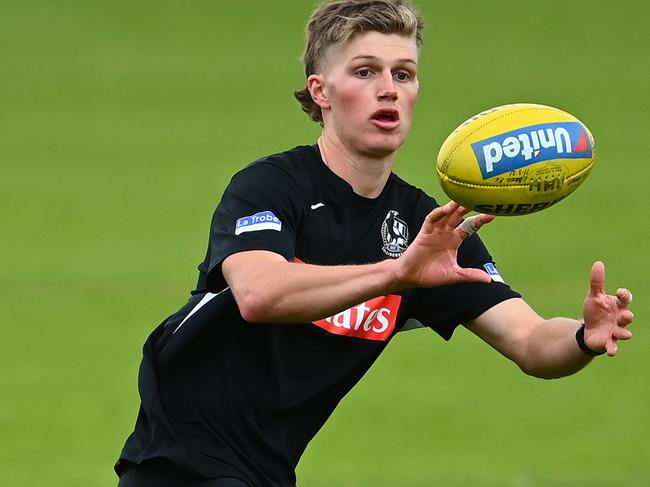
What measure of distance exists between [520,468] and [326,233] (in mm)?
5636

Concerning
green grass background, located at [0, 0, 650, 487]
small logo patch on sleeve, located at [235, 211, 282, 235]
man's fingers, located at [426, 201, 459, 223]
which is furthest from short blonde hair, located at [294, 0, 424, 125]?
green grass background, located at [0, 0, 650, 487]

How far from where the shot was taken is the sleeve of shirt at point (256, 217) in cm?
643

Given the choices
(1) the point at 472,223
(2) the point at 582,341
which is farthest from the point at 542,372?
(1) the point at 472,223

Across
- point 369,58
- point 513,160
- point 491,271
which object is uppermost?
point 369,58

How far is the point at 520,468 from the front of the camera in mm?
12055

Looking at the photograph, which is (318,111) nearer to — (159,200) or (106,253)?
(106,253)

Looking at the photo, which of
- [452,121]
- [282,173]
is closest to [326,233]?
[282,173]

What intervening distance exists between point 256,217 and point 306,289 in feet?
1.77

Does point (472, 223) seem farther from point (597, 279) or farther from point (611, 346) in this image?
point (611, 346)

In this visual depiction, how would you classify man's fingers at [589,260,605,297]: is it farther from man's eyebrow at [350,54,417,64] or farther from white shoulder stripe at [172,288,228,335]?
white shoulder stripe at [172,288,228,335]

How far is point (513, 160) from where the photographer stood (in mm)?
6270

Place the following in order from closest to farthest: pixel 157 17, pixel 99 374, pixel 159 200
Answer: pixel 99 374, pixel 159 200, pixel 157 17

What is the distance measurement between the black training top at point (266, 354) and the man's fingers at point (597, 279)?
0.87 m

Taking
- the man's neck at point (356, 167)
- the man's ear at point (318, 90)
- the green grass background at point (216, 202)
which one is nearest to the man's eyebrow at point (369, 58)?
the man's ear at point (318, 90)
